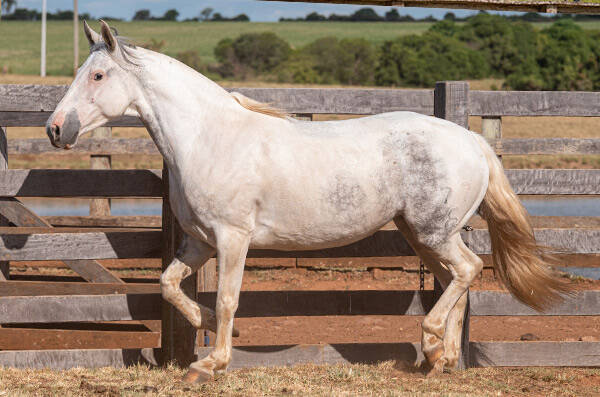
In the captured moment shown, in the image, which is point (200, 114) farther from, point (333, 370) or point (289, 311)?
point (333, 370)

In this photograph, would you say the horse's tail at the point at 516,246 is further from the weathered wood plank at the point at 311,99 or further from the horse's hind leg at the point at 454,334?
the weathered wood plank at the point at 311,99

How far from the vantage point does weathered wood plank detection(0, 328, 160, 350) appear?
6129 mm

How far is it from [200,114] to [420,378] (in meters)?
2.33

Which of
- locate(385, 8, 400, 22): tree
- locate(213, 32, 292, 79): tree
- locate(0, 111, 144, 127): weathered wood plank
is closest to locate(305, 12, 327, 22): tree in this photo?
locate(385, 8, 400, 22): tree

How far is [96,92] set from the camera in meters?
4.83

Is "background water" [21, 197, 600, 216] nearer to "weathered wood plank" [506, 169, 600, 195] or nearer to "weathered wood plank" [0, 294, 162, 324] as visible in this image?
"weathered wood plank" [506, 169, 600, 195]

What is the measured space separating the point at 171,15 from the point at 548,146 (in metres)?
112

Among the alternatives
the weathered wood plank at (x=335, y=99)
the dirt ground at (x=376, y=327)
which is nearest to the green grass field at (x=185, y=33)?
the dirt ground at (x=376, y=327)

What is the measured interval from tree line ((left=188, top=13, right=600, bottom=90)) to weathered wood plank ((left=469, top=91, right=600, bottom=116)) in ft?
148

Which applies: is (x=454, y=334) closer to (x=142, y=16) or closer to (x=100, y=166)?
(x=100, y=166)

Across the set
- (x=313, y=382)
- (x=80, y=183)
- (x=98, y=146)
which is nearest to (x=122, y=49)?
(x=80, y=183)

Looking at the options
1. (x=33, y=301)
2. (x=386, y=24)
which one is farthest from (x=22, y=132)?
(x=386, y=24)

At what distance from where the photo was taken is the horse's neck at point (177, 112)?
5.00 metres

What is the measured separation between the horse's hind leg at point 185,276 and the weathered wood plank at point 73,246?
63 centimetres
